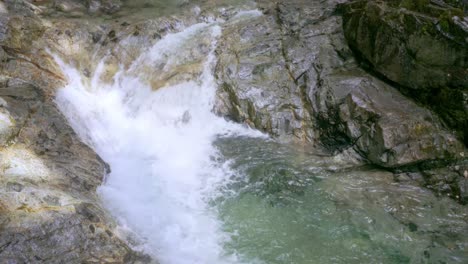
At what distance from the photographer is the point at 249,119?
26.4 feet

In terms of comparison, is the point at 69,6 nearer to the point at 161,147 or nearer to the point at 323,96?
the point at 161,147

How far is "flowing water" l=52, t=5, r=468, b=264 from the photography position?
5.56m

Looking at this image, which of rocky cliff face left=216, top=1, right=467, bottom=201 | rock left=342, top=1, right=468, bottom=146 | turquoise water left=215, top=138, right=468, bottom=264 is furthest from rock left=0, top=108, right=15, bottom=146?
rock left=342, top=1, right=468, bottom=146

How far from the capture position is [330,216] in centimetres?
609

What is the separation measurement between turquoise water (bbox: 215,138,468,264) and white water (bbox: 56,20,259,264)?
421 mm

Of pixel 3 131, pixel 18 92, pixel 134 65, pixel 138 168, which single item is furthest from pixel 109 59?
pixel 3 131

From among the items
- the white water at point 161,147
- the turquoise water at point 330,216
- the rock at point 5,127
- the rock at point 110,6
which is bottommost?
the turquoise water at point 330,216

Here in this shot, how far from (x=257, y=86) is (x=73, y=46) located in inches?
172

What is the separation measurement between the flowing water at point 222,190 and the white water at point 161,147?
0.02 metres

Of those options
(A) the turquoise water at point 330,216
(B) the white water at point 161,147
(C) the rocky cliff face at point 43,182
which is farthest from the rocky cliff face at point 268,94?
(A) the turquoise water at point 330,216

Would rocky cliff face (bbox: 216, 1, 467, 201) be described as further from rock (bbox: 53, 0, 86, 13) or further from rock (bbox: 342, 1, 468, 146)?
rock (bbox: 53, 0, 86, 13)

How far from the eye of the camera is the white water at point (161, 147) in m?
5.79

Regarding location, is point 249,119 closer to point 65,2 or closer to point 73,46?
point 73,46

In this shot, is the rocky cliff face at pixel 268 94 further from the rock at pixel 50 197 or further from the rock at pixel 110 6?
the rock at pixel 110 6
